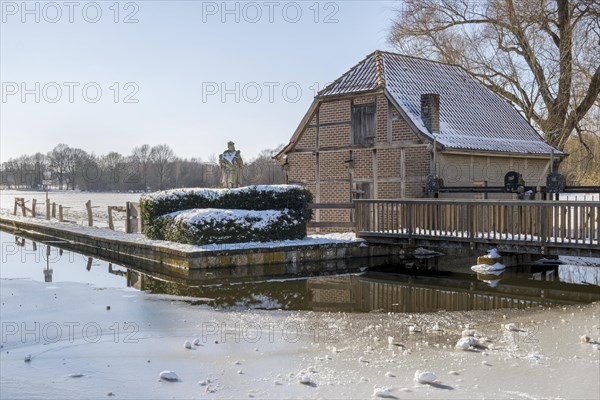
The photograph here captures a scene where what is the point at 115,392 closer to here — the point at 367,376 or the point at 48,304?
the point at 367,376

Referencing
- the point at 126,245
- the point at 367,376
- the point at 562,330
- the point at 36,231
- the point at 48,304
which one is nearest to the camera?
the point at 367,376

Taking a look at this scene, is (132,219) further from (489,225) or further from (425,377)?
(425,377)

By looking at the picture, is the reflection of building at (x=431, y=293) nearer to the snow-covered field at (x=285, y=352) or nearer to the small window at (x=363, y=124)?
the snow-covered field at (x=285, y=352)

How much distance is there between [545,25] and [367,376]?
24749mm

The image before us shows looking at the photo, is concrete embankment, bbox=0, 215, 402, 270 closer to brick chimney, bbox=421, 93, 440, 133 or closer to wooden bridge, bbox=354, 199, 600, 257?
wooden bridge, bbox=354, 199, 600, 257

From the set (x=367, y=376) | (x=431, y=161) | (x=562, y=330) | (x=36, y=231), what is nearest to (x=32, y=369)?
(x=367, y=376)

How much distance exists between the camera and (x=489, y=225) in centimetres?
1357

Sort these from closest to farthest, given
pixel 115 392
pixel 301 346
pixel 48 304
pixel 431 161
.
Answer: pixel 115 392 → pixel 301 346 → pixel 48 304 → pixel 431 161

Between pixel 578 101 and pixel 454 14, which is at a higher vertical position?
pixel 454 14

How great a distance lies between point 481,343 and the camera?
23.4 ft

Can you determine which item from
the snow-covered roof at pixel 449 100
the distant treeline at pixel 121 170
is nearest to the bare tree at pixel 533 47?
the snow-covered roof at pixel 449 100

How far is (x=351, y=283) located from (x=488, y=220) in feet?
11.8

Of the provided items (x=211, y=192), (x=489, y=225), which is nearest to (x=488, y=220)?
(x=489, y=225)

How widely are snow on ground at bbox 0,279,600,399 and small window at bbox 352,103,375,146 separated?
34.7 ft
